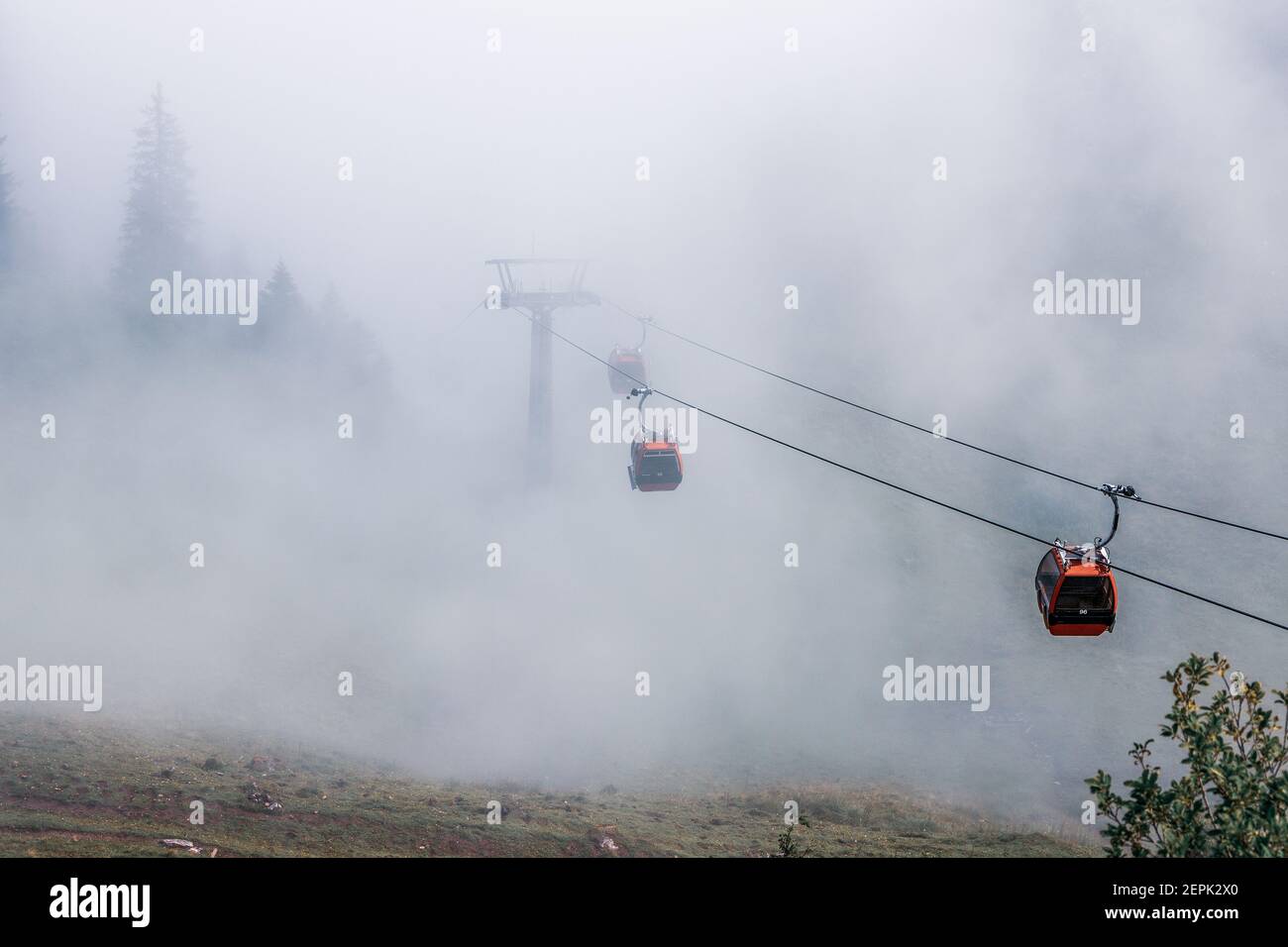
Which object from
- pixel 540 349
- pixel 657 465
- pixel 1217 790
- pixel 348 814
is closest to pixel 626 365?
pixel 540 349

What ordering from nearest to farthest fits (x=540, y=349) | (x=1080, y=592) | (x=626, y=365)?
(x=1080, y=592) < (x=626, y=365) < (x=540, y=349)

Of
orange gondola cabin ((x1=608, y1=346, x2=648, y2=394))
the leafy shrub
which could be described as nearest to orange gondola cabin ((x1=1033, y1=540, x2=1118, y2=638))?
the leafy shrub

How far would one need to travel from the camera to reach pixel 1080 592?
26078 mm

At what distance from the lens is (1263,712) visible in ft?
58.6

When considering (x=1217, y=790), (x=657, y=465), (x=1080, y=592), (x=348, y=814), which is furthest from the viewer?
(x=657, y=465)

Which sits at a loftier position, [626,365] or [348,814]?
[626,365]

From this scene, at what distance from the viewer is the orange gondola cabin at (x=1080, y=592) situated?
25.7m

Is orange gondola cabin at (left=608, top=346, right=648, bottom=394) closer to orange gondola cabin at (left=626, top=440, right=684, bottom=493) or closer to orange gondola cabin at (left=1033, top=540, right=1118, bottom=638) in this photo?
orange gondola cabin at (left=626, top=440, right=684, bottom=493)

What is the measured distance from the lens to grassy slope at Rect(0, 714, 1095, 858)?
95.3 feet

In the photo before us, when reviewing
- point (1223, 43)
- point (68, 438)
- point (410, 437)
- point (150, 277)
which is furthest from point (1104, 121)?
point (68, 438)

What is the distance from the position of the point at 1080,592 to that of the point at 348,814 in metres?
22.6

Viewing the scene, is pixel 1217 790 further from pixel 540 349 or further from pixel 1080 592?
pixel 540 349

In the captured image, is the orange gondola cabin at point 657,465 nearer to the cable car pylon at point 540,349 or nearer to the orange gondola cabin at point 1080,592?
the orange gondola cabin at point 1080,592

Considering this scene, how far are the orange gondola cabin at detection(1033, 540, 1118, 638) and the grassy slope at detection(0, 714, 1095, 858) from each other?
1140 centimetres
